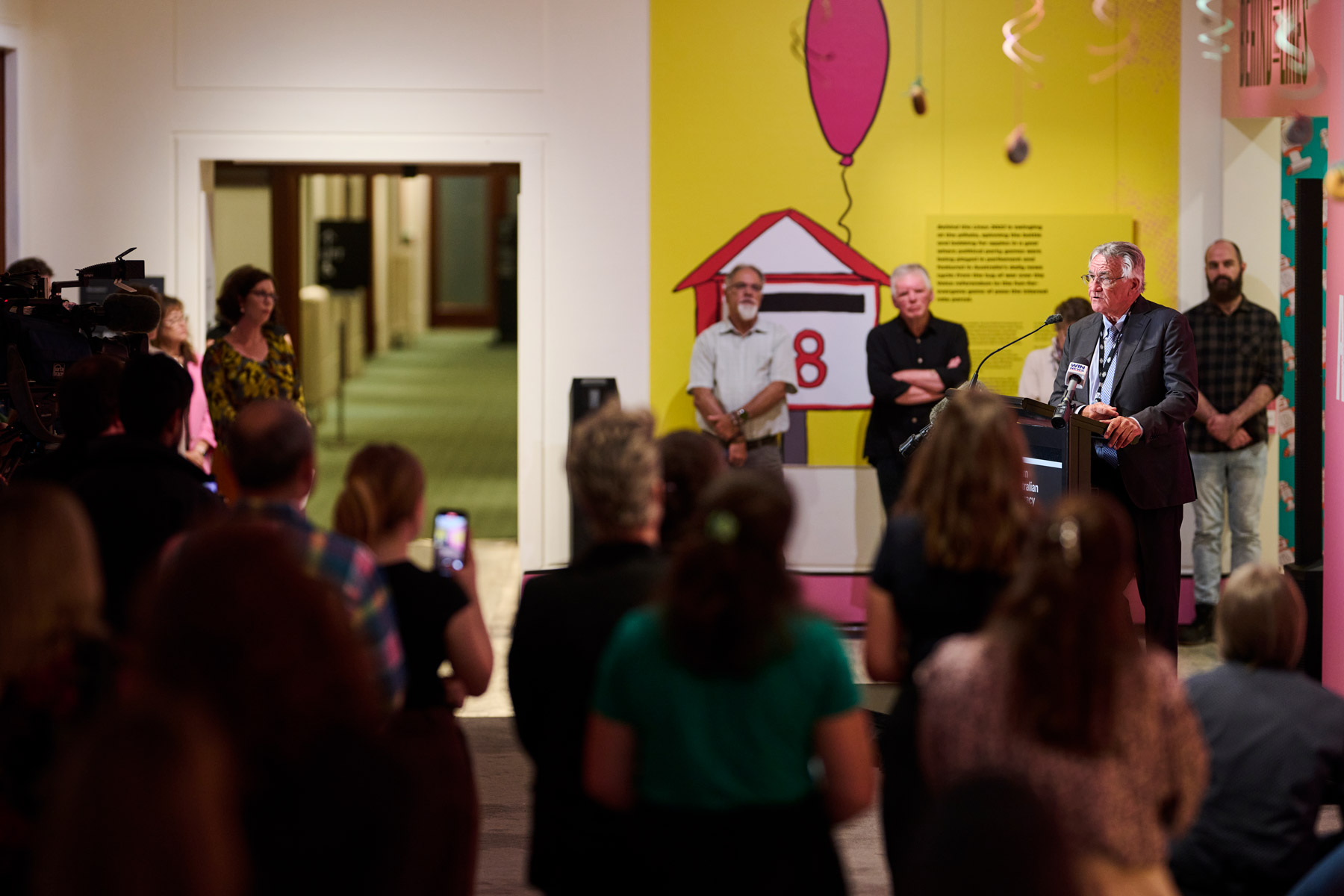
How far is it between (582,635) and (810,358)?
15.6ft

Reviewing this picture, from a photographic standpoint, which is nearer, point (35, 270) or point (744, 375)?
point (35, 270)

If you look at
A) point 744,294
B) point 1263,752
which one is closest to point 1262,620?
point 1263,752

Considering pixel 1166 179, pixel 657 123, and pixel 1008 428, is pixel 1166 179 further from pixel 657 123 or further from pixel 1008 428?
pixel 1008 428

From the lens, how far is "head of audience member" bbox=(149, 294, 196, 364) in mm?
6000

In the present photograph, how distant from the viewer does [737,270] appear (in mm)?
6680

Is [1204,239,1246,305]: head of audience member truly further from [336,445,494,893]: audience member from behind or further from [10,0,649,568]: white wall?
[336,445,494,893]: audience member from behind

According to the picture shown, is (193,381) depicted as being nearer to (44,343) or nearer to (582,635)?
(44,343)

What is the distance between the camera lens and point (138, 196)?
693 cm

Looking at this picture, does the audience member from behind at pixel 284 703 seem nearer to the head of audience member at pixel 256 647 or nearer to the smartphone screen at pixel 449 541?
the head of audience member at pixel 256 647

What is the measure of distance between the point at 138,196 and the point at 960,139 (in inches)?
158

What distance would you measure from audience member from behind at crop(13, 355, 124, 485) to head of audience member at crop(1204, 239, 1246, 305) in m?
4.94

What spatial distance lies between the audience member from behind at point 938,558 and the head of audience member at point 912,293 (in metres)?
3.98

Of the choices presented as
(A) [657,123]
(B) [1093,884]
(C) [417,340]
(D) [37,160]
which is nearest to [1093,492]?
(B) [1093,884]

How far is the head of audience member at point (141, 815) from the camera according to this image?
1.54m
